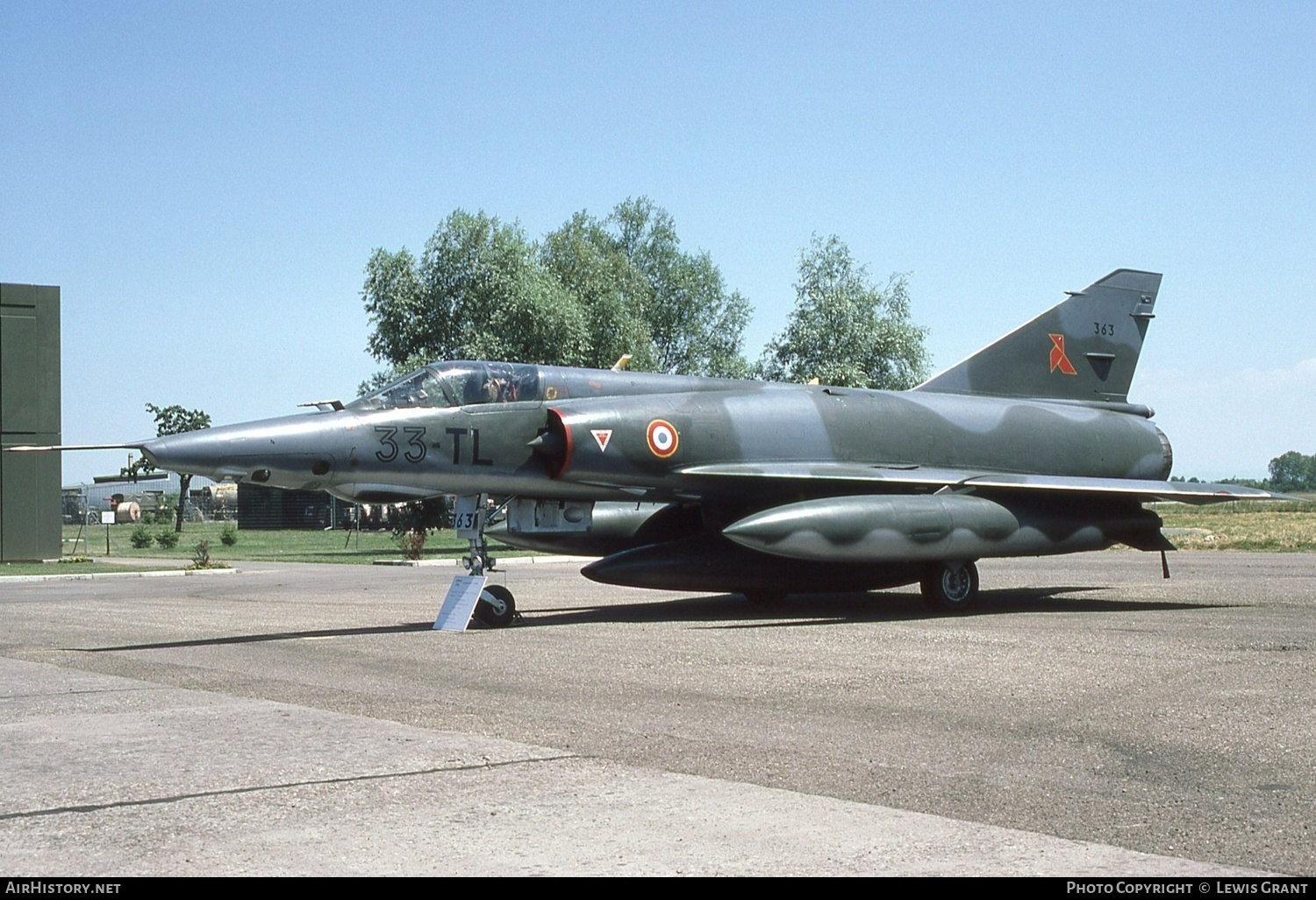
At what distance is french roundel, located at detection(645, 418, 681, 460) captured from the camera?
14695 mm

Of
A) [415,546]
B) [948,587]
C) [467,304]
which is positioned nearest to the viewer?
[948,587]

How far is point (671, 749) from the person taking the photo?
6.44 metres

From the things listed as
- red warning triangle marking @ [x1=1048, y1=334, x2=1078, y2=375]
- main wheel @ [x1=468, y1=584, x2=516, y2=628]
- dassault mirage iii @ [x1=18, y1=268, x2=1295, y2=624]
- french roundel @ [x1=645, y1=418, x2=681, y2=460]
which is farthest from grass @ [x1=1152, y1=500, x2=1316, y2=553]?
main wheel @ [x1=468, y1=584, x2=516, y2=628]

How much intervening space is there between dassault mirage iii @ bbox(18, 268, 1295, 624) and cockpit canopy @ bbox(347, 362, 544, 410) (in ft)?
0.07

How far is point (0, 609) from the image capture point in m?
17.7

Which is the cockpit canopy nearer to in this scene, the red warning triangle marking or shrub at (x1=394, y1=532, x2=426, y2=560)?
the red warning triangle marking

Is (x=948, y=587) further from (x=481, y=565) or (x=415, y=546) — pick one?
(x=415, y=546)

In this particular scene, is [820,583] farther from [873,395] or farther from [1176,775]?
[1176,775]

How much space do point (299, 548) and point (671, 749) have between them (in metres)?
40.7

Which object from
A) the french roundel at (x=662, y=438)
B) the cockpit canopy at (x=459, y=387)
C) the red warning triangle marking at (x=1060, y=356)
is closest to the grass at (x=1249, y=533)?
the red warning triangle marking at (x=1060, y=356)

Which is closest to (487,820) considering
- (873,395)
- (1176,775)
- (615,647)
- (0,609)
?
(1176,775)

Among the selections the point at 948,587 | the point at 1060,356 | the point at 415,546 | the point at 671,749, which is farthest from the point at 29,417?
the point at 671,749

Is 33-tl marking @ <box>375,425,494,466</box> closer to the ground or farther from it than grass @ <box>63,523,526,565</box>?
farther from it

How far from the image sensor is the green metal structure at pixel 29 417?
33.6m
